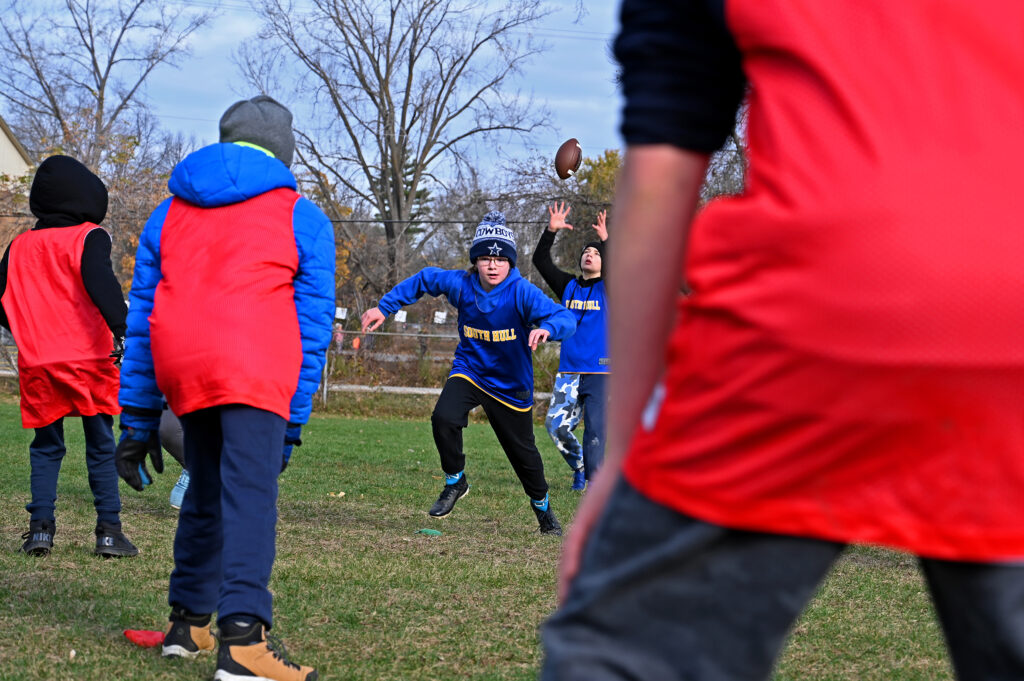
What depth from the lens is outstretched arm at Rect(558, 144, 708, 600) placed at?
129 cm

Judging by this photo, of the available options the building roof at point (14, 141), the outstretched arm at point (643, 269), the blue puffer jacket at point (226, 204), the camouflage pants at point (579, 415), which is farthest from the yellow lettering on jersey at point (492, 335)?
the building roof at point (14, 141)

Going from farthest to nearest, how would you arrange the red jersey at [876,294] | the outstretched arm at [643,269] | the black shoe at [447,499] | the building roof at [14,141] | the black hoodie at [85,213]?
the building roof at [14,141] < the black shoe at [447,499] < the black hoodie at [85,213] < the outstretched arm at [643,269] < the red jersey at [876,294]

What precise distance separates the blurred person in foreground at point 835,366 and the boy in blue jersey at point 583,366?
7903 mm

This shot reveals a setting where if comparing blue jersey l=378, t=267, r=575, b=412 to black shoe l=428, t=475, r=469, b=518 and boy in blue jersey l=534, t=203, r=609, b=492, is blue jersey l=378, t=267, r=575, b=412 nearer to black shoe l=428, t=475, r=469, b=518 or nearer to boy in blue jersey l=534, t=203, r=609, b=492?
black shoe l=428, t=475, r=469, b=518

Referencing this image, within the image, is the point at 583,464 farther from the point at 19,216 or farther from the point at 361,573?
the point at 19,216

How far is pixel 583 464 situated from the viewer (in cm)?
979

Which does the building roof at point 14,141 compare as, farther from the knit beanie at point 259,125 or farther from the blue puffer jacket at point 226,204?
the blue puffer jacket at point 226,204

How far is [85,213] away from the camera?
5984mm

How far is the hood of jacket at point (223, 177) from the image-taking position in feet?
12.2

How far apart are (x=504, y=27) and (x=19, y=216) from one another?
47.8 ft

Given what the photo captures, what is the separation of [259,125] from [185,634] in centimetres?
186

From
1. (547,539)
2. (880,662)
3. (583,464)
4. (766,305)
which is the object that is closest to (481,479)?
(583,464)

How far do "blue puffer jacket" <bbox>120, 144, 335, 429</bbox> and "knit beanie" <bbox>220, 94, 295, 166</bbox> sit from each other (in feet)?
0.50

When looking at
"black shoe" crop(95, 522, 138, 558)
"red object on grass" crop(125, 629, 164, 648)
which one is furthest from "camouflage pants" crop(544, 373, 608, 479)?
"red object on grass" crop(125, 629, 164, 648)
